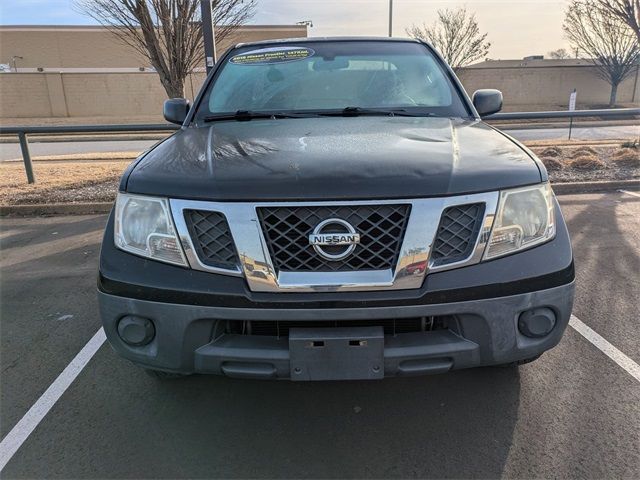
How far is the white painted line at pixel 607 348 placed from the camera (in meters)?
2.83

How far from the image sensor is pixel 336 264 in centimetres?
198

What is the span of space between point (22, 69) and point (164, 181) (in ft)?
151

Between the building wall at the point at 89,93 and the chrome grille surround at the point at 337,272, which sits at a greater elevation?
the chrome grille surround at the point at 337,272

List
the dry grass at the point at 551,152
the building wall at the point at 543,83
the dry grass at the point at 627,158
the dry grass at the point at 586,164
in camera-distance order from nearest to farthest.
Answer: the dry grass at the point at 586,164
the dry grass at the point at 627,158
the dry grass at the point at 551,152
the building wall at the point at 543,83

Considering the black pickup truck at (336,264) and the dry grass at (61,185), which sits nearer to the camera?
the black pickup truck at (336,264)

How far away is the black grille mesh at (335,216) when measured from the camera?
6.41 ft

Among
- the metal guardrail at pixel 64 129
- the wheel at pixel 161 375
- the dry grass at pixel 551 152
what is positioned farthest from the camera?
the dry grass at pixel 551 152

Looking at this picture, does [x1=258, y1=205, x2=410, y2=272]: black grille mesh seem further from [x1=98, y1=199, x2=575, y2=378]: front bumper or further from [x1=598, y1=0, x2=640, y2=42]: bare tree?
[x1=598, y1=0, x2=640, y2=42]: bare tree

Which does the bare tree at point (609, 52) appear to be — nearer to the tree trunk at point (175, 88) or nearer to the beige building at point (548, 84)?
the beige building at point (548, 84)

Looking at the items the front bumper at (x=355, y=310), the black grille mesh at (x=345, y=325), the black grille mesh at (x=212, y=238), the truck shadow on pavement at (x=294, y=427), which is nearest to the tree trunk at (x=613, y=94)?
the truck shadow on pavement at (x=294, y=427)

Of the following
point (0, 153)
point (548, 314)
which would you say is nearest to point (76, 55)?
point (0, 153)

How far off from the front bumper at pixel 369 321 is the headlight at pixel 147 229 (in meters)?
0.21

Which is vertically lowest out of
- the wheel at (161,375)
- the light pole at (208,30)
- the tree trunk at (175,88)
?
the wheel at (161,375)

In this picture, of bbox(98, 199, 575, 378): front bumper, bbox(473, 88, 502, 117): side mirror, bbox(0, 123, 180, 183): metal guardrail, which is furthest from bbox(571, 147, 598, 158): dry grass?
bbox(98, 199, 575, 378): front bumper
